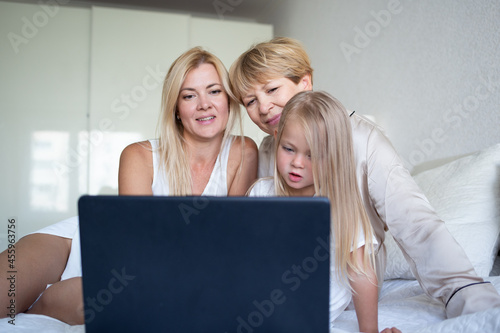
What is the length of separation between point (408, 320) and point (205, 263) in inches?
24.6

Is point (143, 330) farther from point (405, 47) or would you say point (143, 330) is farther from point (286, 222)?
point (405, 47)

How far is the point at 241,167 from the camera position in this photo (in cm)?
164

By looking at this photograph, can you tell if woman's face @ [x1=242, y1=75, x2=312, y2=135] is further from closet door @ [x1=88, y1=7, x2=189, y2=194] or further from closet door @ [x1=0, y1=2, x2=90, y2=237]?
closet door @ [x1=0, y1=2, x2=90, y2=237]

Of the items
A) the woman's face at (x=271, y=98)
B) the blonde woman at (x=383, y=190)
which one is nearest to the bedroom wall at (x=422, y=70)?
the blonde woman at (x=383, y=190)

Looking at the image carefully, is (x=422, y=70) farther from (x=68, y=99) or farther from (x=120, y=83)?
(x=68, y=99)

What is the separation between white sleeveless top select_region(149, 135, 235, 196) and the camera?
1586 millimetres

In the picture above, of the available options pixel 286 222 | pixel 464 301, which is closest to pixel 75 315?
pixel 286 222

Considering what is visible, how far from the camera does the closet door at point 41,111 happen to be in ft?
11.2

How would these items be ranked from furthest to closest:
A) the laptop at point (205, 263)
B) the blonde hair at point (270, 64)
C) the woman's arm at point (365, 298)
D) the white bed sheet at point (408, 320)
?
the blonde hair at point (270, 64) → the woman's arm at point (365, 298) → the white bed sheet at point (408, 320) → the laptop at point (205, 263)

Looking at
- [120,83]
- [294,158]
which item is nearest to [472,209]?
[294,158]

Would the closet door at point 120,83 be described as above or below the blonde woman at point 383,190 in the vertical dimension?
above

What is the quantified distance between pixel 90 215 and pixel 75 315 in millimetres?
578

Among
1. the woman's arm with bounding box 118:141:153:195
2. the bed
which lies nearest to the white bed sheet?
the bed

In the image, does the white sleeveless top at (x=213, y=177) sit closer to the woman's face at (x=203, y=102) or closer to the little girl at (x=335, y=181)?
the woman's face at (x=203, y=102)
